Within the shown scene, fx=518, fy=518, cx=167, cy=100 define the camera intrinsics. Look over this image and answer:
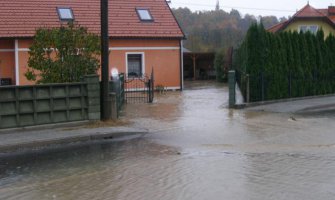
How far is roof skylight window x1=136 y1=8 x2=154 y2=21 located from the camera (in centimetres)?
3094

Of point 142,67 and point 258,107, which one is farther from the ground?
point 142,67

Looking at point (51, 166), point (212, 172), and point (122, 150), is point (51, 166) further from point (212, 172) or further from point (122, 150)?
point (212, 172)

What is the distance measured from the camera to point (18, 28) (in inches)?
1087

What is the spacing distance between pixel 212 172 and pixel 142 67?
72.0ft

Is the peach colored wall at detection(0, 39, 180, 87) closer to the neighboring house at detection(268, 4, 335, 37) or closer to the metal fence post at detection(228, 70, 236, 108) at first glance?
the metal fence post at detection(228, 70, 236, 108)

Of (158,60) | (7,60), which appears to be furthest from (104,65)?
(158,60)

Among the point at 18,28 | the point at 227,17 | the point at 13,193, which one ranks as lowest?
the point at 13,193

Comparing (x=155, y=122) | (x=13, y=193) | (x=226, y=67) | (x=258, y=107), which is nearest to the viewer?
(x=13, y=193)

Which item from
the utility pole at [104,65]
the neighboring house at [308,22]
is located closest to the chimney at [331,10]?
the neighboring house at [308,22]

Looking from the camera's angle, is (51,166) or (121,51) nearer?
(51,166)

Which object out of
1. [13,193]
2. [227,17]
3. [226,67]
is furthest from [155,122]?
[227,17]

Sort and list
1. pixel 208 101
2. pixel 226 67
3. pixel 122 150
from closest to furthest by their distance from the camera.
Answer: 1. pixel 122 150
2. pixel 208 101
3. pixel 226 67

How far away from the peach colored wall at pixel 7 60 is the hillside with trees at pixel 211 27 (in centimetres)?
3434

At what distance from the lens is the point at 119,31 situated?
96.7ft
